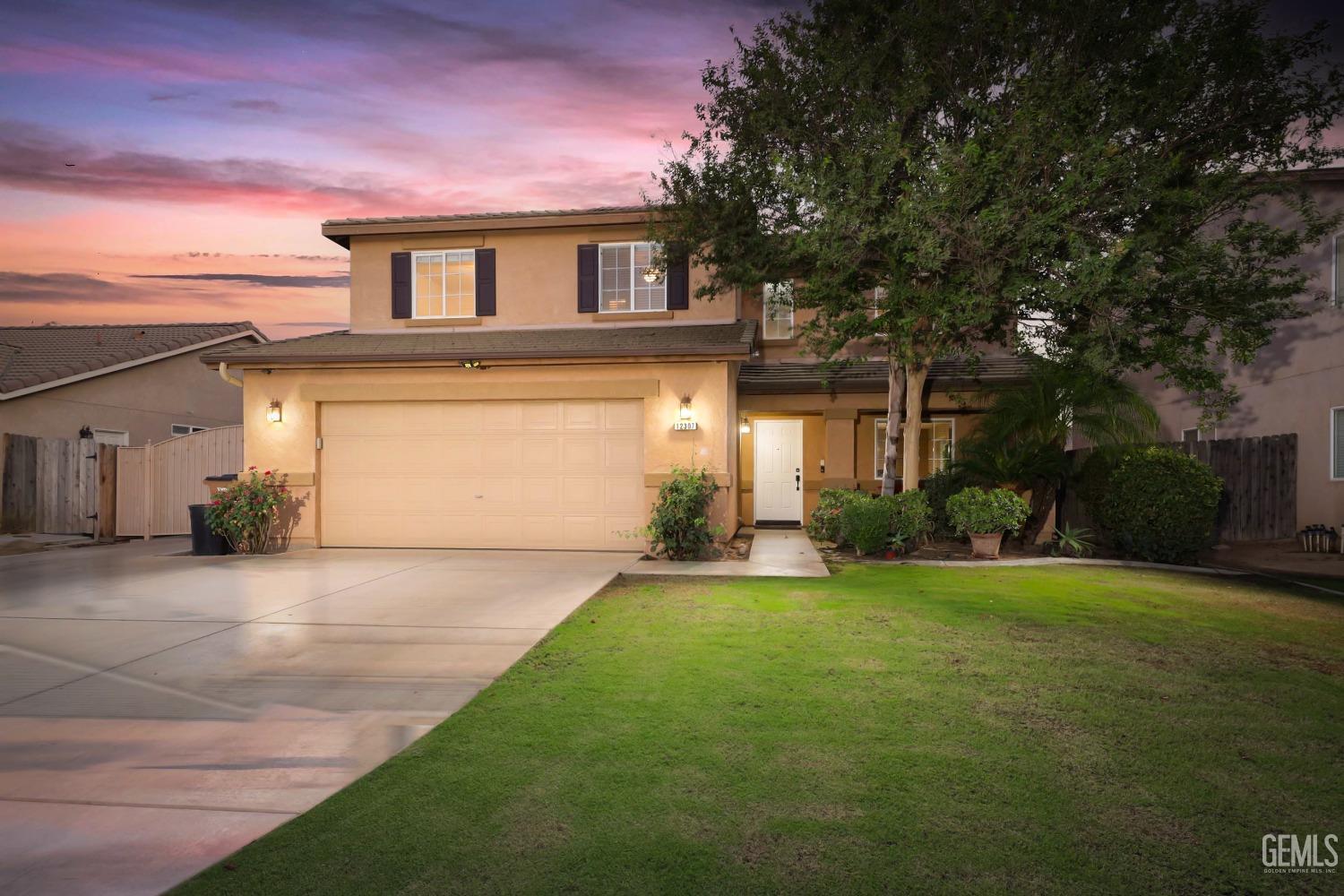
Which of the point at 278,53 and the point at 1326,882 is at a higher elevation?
the point at 278,53

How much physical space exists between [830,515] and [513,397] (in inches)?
225

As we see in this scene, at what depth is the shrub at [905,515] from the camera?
11.4 m

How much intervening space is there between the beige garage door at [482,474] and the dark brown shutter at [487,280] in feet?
8.24

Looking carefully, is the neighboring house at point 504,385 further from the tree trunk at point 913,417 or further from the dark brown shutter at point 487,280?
the tree trunk at point 913,417

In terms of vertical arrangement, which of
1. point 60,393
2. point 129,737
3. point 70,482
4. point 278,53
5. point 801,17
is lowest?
point 129,737

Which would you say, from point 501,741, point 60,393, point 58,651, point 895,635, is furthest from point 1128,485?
point 60,393

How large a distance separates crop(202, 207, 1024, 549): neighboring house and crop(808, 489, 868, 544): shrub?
1.54m

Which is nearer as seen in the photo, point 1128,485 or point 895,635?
point 895,635

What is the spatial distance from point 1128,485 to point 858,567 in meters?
4.23

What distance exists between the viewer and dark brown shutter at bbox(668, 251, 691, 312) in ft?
43.9

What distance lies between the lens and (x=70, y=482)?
1447cm

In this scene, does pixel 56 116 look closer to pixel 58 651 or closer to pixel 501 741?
pixel 58 651

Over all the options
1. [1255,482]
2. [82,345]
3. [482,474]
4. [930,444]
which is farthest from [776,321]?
[82,345]

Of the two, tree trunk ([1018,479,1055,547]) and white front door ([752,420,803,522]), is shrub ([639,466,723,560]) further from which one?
white front door ([752,420,803,522])
